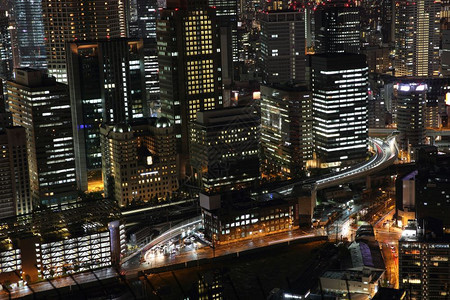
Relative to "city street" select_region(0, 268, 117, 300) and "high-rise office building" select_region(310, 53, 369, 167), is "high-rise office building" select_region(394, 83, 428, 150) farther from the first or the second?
"city street" select_region(0, 268, 117, 300)

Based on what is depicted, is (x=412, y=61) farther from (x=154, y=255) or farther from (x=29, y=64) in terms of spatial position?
(x=154, y=255)

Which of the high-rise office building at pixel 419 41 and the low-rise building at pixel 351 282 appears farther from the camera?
the high-rise office building at pixel 419 41

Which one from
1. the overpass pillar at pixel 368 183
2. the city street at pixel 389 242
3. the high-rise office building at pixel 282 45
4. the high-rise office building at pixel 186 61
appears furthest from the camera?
the high-rise office building at pixel 282 45

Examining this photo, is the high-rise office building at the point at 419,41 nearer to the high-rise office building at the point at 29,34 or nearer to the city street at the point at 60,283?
the high-rise office building at the point at 29,34

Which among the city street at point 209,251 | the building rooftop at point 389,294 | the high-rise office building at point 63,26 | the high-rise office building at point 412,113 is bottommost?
the city street at point 209,251

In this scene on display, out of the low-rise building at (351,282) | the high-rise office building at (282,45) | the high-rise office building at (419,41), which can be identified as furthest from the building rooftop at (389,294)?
the high-rise office building at (419,41)

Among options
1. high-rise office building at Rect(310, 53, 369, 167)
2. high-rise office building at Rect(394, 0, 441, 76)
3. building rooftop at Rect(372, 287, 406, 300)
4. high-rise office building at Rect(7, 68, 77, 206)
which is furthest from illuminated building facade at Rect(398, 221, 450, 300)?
high-rise office building at Rect(394, 0, 441, 76)

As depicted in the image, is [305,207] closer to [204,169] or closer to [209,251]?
[209,251]
